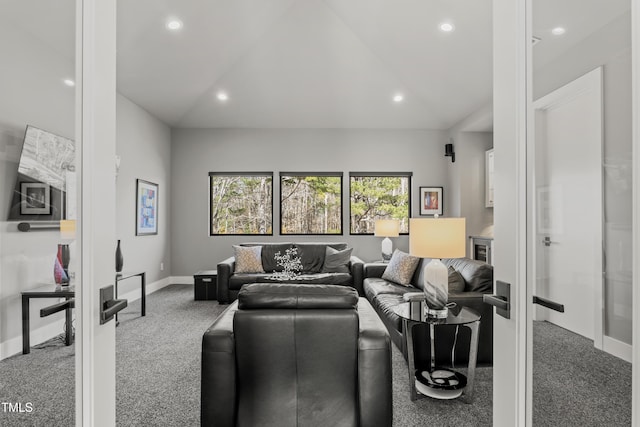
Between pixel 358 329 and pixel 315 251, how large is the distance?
154 inches

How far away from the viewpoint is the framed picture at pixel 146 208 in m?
5.57

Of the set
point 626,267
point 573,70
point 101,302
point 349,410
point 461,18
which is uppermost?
point 461,18

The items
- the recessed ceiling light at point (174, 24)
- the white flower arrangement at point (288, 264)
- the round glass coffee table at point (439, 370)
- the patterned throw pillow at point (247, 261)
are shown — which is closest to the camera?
the round glass coffee table at point (439, 370)

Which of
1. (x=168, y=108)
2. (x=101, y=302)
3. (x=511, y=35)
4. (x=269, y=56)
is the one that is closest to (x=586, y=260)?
(x=511, y=35)

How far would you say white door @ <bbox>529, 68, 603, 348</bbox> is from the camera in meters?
0.88

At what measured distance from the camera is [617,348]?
812 millimetres

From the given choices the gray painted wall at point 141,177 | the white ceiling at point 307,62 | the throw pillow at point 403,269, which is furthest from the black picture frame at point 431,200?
the gray painted wall at point 141,177

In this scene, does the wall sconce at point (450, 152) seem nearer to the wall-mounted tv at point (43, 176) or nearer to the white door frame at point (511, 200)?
the white door frame at point (511, 200)

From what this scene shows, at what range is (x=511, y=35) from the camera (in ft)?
A: 3.81

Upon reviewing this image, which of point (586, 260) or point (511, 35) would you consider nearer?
point (586, 260)

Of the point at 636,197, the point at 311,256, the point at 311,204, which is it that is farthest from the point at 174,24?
the point at 636,197

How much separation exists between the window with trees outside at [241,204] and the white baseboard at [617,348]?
6.26 metres

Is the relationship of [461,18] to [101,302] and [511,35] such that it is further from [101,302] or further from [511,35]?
[101,302]

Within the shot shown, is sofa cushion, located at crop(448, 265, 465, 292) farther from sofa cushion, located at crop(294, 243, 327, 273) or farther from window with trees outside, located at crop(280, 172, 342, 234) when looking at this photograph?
window with trees outside, located at crop(280, 172, 342, 234)
